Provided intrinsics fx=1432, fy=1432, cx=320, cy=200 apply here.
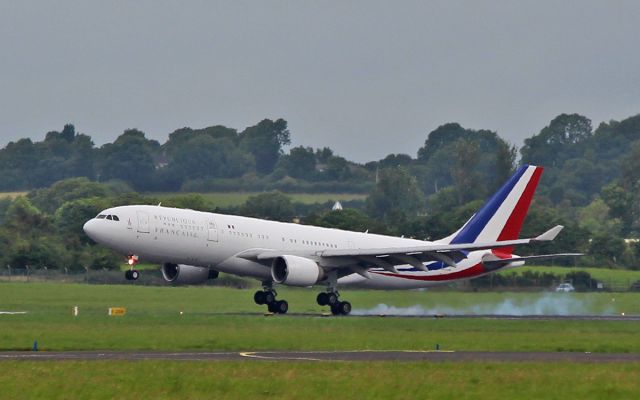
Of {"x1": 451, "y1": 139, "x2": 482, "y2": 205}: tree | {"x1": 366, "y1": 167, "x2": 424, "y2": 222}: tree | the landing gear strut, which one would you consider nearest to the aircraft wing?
the landing gear strut

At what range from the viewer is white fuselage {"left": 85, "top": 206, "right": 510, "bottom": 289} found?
200 ft

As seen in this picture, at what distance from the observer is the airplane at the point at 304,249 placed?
6122 centimetres

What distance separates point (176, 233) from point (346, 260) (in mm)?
8072

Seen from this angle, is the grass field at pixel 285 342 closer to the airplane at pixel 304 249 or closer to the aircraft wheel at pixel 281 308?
the aircraft wheel at pixel 281 308

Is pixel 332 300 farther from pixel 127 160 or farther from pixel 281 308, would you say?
pixel 127 160

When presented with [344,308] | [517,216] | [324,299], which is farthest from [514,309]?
[324,299]

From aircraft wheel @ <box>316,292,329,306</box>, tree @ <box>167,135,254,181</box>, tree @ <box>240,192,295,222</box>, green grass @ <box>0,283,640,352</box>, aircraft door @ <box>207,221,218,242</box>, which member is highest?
tree @ <box>167,135,254,181</box>

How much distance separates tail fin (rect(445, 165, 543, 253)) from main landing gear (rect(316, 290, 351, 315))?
7827mm

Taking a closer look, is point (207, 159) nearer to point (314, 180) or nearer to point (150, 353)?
point (314, 180)

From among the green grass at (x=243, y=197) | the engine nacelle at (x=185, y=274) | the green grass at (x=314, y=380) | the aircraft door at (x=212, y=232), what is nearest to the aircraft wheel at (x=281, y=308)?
the engine nacelle at (x=185, y=274)

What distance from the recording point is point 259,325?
172 feet

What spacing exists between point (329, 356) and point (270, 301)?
2562 centimetres

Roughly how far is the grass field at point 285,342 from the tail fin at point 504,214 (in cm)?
326

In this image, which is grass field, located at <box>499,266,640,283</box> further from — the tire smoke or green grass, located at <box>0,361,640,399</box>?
green grass, located at <box>0,361,640,399</box>
